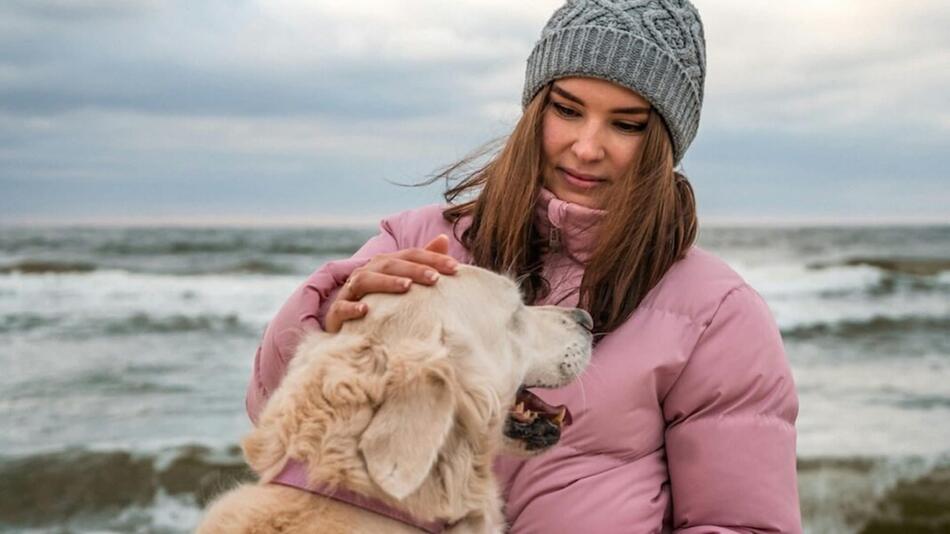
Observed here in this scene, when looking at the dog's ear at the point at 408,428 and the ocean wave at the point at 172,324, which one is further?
the ocean wave at the point at 172,324

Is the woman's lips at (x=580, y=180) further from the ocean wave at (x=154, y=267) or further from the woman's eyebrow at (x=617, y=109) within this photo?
the ocean wave at (x=154, y=267)

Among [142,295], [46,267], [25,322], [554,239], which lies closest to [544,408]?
[554,239]

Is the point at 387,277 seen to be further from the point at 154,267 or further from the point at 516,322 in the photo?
the point at 154,267

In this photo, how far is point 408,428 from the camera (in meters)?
2.47

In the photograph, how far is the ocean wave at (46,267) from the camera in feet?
79.2

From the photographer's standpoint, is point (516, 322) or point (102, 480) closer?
point (516, 322)

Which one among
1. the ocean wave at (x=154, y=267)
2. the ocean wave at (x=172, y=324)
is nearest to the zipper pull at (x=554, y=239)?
the ocean wave at (x=172, y=324)

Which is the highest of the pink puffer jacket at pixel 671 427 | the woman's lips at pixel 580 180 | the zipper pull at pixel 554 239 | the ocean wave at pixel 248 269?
the woman's lips at pixel 580 180

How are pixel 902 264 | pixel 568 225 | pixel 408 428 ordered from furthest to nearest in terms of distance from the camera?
1. pixel 902 264
2. pixel 568 225
3. pixel 408 428

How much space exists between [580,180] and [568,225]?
18cm

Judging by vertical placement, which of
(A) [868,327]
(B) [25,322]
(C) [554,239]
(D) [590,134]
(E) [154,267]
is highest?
(D) [590,134]

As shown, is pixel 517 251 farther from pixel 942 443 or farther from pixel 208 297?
pixel 208 297

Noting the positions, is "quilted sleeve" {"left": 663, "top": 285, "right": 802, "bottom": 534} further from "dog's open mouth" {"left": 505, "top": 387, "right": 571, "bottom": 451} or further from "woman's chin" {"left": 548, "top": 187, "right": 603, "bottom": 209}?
"woman's chin" {"left": 548, "top": 187, "right": 603, "bottom": 209}

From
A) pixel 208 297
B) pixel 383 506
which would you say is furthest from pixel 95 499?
pixel 208 297
